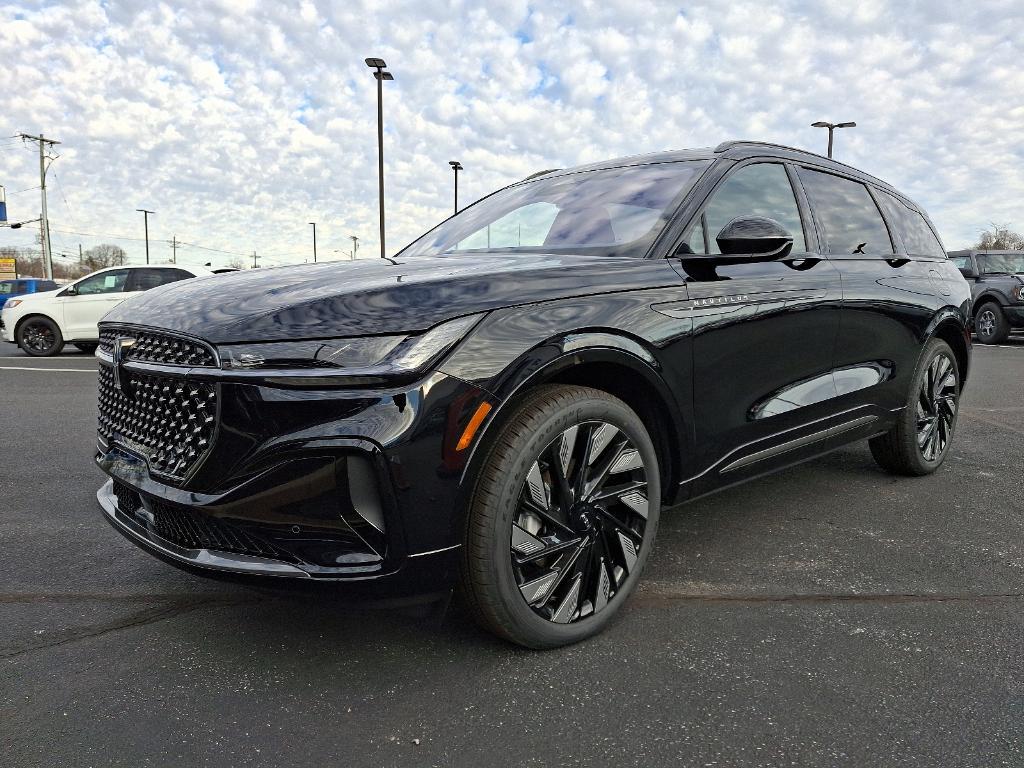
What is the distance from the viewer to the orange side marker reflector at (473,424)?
1.97 meters

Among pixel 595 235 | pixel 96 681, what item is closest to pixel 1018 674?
pixel 595 235

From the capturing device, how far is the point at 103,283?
43.8 ft

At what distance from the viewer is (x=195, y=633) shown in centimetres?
242

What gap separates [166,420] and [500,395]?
3.04 ft

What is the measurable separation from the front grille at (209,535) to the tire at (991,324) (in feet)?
50.5

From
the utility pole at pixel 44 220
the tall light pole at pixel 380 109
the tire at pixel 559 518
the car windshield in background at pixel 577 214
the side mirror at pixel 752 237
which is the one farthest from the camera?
the utility pole at pixel 44 220

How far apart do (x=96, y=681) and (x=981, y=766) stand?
2.29 m

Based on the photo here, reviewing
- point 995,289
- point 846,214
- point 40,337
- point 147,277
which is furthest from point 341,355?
point 995,289

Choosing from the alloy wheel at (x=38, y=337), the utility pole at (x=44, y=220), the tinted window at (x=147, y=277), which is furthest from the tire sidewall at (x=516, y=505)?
the utility pole at (x=44, y=220)

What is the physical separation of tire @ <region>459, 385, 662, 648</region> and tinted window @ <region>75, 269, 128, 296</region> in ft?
42.6

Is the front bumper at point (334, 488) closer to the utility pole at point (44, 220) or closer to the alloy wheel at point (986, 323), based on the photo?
the alloy wheel at point (986, 323)

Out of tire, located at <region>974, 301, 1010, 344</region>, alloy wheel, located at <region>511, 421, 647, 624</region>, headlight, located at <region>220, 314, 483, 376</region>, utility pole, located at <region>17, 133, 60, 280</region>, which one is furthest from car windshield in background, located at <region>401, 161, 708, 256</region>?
utility pole, located at <region>17, 133, 60, 280</region>

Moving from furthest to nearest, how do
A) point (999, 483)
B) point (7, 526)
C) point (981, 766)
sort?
point (999, 483) → point (7, 526) → point (981, 766)

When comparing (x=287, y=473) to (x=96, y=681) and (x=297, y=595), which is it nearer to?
(x=297, y=595)
